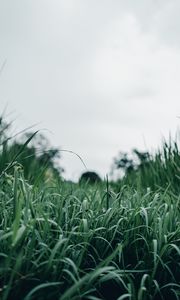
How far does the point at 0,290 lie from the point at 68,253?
42cm

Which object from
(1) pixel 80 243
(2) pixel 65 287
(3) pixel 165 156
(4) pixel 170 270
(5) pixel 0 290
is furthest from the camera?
(3) pixel 165 156

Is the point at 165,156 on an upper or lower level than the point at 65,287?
upper

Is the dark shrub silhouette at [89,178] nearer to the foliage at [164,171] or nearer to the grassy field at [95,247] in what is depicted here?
the foliage at [164,171]

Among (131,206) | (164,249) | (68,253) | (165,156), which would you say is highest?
(165,156)

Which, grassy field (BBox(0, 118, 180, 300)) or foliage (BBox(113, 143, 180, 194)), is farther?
foliage (BBox(113, 143, 180, 194))

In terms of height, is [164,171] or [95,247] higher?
[164,171]

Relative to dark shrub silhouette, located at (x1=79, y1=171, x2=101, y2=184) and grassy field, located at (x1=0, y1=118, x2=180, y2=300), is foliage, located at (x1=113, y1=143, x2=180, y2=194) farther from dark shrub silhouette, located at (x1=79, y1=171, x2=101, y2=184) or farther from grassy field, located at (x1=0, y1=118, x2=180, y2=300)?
grassy field, located at (x1=0, y1=118, x2=180, y2=300)

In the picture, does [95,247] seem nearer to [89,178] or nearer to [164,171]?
[89,178]

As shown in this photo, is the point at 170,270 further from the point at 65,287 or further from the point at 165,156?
the point at 165,156

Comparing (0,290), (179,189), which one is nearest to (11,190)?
(0,290)

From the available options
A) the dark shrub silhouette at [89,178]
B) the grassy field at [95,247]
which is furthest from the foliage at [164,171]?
the grassy field at [95,247]

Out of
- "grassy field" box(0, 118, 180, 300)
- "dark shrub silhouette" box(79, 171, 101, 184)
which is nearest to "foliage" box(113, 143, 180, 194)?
"dark shrub silhouette" box(79, 171, 101, 184)

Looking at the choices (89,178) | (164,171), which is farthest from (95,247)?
(164,171)

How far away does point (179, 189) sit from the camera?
3541mm
